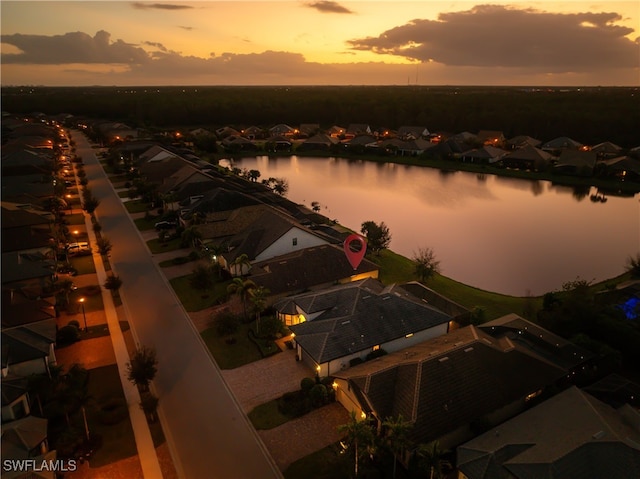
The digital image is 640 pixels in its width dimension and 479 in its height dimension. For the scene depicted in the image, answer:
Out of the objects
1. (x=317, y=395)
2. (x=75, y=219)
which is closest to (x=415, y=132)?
(x=75, y=219)

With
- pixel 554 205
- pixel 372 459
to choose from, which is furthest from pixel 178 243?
pixel 554 205

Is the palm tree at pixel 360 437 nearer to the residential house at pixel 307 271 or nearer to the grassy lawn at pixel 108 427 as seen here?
the grassy lawn at pixel 108 427

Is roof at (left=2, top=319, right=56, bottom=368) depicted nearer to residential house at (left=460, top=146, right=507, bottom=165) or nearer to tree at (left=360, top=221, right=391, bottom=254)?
tree at (left=360, top=221, right=391, bottom=254)

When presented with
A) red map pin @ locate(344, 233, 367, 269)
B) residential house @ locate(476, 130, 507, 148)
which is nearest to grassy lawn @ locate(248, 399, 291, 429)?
red map pin @ locate(344, 233, 367, 269)


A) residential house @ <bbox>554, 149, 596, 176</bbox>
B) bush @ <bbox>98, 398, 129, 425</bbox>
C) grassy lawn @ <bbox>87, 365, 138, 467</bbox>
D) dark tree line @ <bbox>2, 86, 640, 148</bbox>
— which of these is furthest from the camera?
dark tree line @ <bbox>2, 86, 640, 148</bbox>

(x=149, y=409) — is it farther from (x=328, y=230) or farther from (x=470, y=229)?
(x=470, y=229)

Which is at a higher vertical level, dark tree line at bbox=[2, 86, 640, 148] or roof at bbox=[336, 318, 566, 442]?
dark tree line at bbox=[2, 86, 640, 148]

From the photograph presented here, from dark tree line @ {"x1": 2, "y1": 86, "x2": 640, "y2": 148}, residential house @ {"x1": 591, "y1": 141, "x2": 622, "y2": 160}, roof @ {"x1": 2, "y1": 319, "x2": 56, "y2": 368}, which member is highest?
dark tree line @ {"x1": 2, "y1": 86, "x2": 640, "y2": 148}
